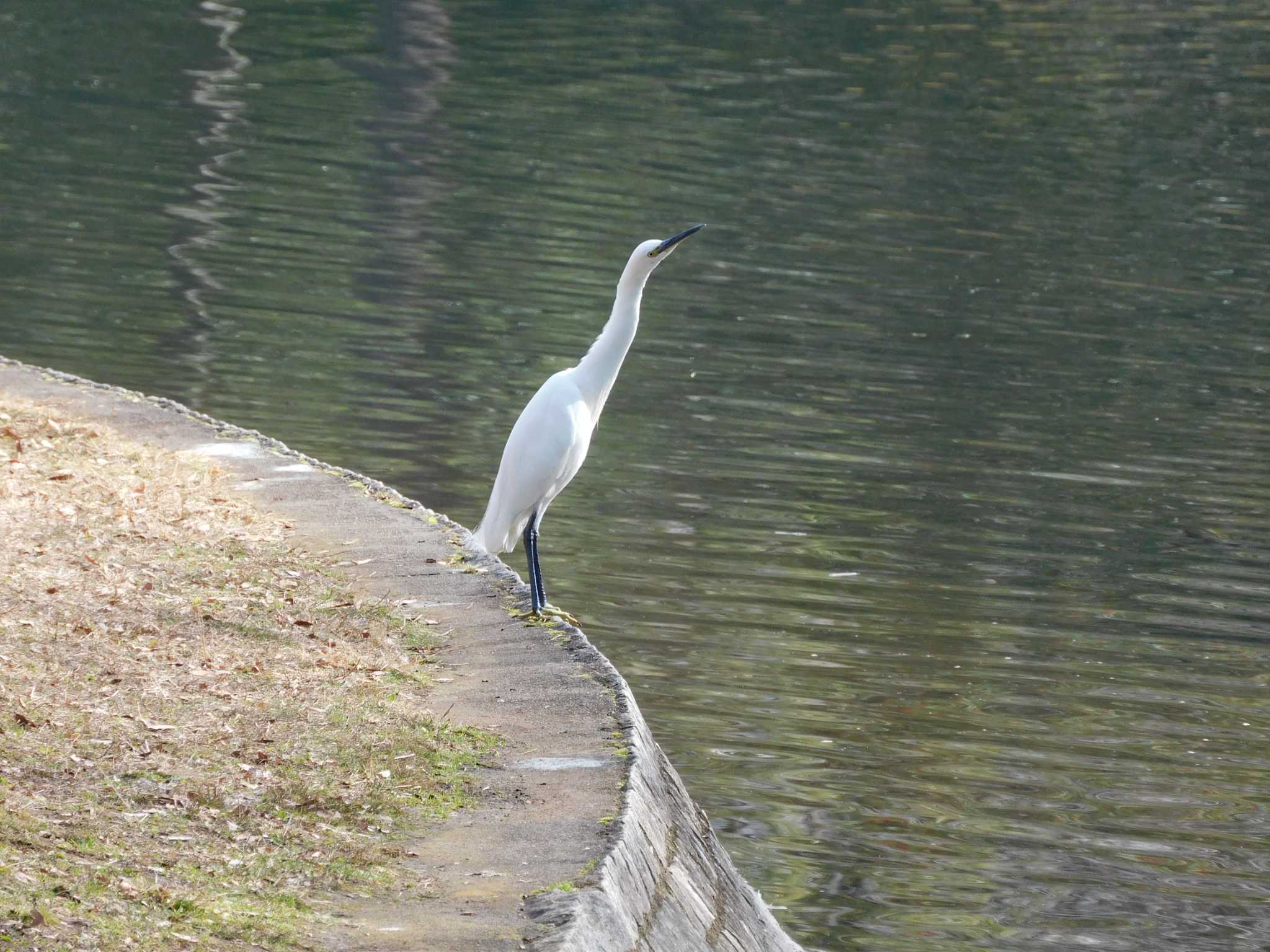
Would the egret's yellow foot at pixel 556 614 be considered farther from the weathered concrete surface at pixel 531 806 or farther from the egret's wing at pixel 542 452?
the egret's wing at pixel 542 452

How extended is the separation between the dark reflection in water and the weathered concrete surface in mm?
1749

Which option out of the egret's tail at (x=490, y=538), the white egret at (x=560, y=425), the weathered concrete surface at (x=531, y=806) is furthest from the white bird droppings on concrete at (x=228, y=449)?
the white egret at (x=560, y=425)

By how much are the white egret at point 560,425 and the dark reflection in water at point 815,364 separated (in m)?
1.66

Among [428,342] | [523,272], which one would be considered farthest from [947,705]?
[523,272]

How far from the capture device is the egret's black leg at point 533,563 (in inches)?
287

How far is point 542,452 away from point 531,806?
9.73ft

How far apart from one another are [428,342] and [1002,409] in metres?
5.54

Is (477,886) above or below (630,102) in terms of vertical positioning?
above

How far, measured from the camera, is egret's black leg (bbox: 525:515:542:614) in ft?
23.9

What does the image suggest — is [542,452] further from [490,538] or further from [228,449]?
[228,449]

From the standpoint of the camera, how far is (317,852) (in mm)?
4871

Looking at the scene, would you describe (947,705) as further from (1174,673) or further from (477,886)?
(477,886)

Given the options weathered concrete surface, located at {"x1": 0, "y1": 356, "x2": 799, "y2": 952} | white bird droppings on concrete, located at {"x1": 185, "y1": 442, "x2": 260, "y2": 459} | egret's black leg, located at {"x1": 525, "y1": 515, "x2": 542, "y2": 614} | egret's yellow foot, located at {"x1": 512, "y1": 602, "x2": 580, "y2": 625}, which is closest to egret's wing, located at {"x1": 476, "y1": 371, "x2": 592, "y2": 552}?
egret's black leg, located at {"x1": 525, "y1": 515, "x2": 542, "y2": 614}

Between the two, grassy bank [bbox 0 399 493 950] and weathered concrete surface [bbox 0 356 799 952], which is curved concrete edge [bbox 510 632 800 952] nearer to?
weathered concrete surface [bbox 0 356 799 952]
